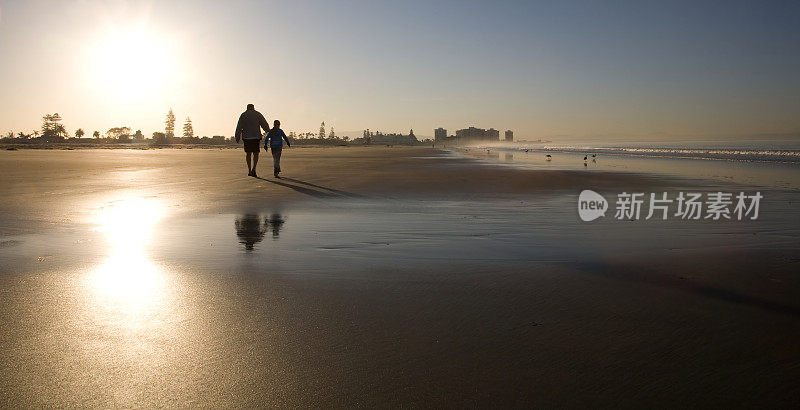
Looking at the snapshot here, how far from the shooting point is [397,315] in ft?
11.2

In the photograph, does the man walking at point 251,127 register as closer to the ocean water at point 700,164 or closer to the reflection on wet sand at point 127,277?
the reflection on wet sand at point 127,277

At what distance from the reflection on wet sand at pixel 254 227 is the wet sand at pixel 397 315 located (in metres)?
0.08

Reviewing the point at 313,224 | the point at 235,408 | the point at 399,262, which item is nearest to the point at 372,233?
the point at 313,224

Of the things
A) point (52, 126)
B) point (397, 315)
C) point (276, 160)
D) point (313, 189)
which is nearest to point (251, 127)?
point (276, 160)

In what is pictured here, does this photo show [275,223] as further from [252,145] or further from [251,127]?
[251,127]

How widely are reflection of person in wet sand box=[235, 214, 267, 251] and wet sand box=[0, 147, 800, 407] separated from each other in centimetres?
8

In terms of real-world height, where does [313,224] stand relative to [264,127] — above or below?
below

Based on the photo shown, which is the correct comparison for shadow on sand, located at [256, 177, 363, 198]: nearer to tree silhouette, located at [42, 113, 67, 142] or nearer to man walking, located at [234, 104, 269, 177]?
man walking, located at [234, 104, 269, 177]

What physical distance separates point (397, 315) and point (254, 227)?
428 cm

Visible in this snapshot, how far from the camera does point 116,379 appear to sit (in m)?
2.47

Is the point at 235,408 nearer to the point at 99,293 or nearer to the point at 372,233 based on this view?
the point at 99,293

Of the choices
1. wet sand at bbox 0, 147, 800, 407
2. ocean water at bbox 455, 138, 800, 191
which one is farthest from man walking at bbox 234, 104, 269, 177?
ocean water at bbox 455, 138, 800, 191

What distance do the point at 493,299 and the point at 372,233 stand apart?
10.3 ft

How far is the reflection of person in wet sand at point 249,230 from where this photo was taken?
6.06 metres
